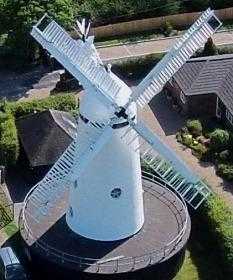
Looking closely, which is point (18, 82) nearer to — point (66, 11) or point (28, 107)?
point (66, 11)

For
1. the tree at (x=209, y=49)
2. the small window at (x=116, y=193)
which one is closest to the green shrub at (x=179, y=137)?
the tree at (x=209, y=49)

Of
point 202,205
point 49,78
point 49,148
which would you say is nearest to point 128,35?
point 49,78

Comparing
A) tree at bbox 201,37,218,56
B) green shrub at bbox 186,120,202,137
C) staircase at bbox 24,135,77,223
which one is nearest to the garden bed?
green shrub at bbox 186,120,202,137

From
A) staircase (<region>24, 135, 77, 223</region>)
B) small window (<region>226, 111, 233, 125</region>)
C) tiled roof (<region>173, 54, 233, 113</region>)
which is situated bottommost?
small window (<region>226, 111, 233, 125</region>)

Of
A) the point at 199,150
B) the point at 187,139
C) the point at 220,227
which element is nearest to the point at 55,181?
the point at 220,227

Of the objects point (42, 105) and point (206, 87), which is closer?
point (42, 105)

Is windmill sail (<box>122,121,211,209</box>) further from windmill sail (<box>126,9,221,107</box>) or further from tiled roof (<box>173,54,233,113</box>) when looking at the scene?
tiled roof (<box>173,54,233,113</box>)

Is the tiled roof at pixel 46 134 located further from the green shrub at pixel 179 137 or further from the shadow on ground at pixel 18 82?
the shadow on ground at pixel 18 82
